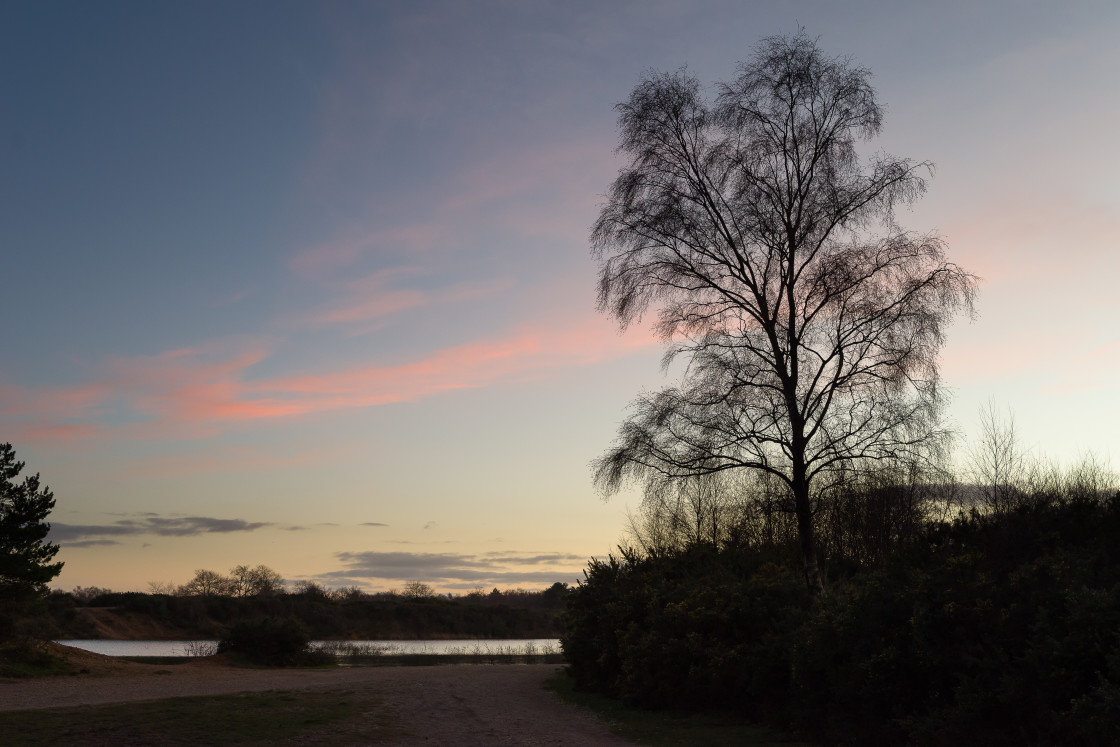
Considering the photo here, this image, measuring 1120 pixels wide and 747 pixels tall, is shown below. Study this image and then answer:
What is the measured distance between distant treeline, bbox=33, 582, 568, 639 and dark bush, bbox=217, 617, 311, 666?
19.3 meters

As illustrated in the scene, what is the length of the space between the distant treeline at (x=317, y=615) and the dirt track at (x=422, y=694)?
25.3m

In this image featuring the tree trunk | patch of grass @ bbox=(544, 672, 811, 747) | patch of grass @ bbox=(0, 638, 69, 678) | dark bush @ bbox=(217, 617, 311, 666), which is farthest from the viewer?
dark bush @ bbox=(217, 617, 311, 666)

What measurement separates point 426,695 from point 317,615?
49846 mm

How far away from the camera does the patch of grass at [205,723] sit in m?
11.3

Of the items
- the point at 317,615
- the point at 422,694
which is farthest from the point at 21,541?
the point at 317,615

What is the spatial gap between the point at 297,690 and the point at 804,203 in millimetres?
16097

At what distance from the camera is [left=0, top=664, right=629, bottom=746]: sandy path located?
1312 cm

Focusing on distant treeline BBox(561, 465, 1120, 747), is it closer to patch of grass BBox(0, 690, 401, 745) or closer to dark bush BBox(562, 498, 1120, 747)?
dark bush BBox(562, 498, 1120, 747)

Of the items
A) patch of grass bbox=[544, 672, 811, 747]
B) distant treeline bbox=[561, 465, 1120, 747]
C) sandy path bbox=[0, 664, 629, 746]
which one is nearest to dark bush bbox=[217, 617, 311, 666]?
sandy path bbox=[0, 664, 629, 746]

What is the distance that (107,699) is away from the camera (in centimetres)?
1619

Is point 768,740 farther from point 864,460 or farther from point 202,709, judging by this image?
point 202,709

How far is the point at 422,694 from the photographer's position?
17875mm

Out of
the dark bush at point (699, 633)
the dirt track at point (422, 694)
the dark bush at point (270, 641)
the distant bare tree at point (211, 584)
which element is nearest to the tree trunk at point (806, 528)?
the dark bush at point (699, 633)

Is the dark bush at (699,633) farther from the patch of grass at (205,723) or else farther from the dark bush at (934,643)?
the patch of grass at (205,723)
